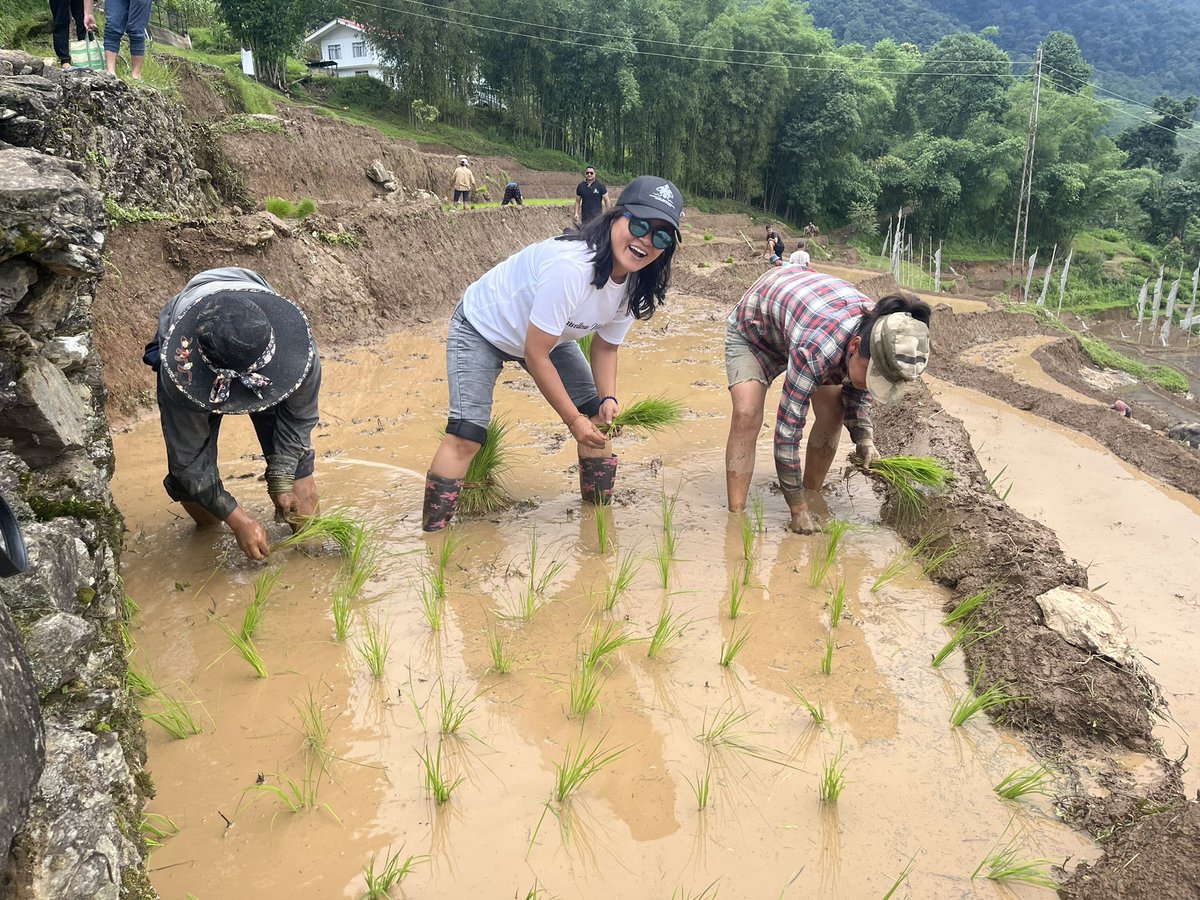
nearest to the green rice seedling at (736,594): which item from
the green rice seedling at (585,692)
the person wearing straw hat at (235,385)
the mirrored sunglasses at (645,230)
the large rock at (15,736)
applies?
the green rice seedling at (585,692)

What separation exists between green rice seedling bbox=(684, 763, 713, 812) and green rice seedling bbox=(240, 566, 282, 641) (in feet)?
4.99

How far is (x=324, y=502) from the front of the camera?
393 cm

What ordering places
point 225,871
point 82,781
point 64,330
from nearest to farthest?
point 82,781 → point 225,871 → point 64,330

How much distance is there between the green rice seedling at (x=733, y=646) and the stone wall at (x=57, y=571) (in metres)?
1.72

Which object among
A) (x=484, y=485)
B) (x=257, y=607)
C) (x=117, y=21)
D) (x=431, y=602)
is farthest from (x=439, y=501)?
(x=117, y=21)

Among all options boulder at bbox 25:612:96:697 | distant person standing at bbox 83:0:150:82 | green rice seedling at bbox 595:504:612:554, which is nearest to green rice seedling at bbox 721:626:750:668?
green rice seedling at bbox 595:504:612:554

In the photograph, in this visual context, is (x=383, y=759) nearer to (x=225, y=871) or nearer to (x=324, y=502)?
(x=225, y=871)

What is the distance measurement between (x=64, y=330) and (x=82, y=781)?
159cm

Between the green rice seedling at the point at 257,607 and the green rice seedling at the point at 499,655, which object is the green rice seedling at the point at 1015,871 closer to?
the green rice seedling at the point at 499,655

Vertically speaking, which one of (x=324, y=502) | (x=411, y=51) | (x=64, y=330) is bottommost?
(x=324, y=502)

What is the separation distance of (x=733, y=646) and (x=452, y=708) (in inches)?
40.4

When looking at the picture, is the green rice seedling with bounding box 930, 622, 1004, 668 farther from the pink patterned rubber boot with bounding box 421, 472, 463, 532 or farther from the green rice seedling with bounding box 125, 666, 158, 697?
the green rice seedling with bounding box 125, 666, 158, 697

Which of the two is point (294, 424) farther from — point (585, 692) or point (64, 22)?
point (64, 22)

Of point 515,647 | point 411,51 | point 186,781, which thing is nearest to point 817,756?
point 515,647
